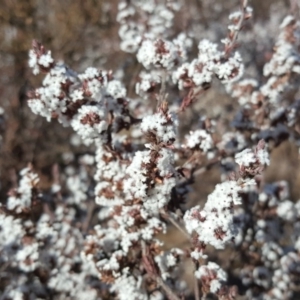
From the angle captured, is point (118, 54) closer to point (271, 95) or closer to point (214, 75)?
point (271, 95)

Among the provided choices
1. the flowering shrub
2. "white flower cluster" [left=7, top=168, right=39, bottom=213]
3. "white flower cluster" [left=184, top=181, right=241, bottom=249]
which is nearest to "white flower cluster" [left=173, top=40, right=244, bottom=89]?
the flowering shrub

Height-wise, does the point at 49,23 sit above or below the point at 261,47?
above

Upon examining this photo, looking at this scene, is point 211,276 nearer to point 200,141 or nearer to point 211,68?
point 200,141

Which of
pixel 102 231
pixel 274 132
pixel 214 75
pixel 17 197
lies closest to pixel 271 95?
pixel 274 132

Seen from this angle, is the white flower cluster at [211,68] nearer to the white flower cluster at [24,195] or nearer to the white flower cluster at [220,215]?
the white flower cluster at [220,215]

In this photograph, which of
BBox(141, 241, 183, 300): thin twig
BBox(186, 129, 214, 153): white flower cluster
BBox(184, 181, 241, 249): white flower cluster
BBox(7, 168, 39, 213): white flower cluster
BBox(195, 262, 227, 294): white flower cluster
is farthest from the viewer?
BBox(7, 168, 39, 213): white flower cluster

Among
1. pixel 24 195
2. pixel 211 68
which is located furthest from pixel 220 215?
Answer: pixel 24 195

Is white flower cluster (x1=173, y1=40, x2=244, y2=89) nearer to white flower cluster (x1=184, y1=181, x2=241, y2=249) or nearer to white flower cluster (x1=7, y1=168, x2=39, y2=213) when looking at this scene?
white flower cluster (x1=184, y1=181, x2=241, y2=249)

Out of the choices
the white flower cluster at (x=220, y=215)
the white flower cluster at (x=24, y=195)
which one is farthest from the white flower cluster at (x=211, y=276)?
the white flower cluster at (x=24, y=195)
